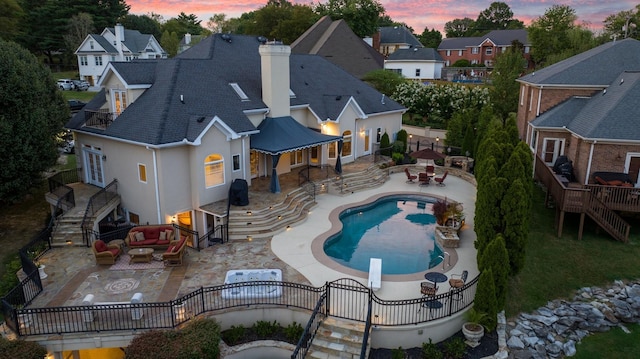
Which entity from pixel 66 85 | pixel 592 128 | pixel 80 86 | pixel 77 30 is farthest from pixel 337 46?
pixel 77 30

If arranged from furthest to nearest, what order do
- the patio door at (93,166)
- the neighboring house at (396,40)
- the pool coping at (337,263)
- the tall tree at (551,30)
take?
the neighboring house at (396,40) → the tall tree at (551,30) → the patio door at (93,166) → the pool coping at (337,263)

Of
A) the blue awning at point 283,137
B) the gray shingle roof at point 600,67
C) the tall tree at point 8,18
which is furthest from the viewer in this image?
the tall tree at point 8,18

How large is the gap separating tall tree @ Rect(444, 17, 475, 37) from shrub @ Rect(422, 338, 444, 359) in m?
125

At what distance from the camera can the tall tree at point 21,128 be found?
18.7 m

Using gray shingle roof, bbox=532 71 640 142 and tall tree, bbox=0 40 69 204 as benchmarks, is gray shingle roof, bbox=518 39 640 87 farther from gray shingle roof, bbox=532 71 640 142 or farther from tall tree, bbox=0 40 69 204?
tall tree, bbox=0 40 69 204

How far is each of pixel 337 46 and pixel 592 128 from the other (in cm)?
3236

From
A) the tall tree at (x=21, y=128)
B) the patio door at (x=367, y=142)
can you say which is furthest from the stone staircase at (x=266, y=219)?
the patio door at (x=367, y=142)

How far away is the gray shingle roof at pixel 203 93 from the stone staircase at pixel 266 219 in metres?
4.39

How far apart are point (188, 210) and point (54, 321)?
28.6 feet

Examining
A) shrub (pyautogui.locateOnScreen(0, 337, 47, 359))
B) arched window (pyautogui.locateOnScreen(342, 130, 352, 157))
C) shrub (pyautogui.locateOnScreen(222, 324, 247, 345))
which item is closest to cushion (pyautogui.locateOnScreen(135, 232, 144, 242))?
shrub (pyautogui.locateOnScreen(0, 337, 47, 359))

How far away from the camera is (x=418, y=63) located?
69.0 meters

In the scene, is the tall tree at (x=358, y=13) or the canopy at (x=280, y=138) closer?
the canopy at (x=280, y=138)

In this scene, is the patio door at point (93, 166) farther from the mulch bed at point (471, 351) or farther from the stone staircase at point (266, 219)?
the mulch bed at point (471, 351)

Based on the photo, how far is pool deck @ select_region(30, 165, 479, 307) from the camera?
14.7 m
